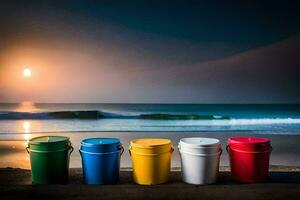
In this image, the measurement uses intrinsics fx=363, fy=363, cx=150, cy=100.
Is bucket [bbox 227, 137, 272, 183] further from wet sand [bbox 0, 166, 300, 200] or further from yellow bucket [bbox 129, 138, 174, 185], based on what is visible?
yellow bucket [bbox 129, 138, 174, 185]

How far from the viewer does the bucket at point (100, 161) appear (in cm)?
366

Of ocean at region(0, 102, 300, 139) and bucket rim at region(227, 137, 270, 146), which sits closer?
bucket rim at region(227, 137, 270, 146)

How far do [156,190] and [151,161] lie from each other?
0.32 meters

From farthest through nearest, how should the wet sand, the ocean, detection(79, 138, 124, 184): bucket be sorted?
the ocean
detection(79, 138, 124, 184): bucket
the wet sand

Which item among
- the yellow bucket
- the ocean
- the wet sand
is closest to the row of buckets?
the yellow bucket

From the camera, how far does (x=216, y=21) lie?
12.4 m

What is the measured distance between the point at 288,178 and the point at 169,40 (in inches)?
370

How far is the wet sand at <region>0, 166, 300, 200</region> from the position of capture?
10.9ft

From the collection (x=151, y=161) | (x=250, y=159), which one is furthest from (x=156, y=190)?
(x=250, y=159)

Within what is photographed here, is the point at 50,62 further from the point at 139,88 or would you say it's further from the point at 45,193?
the point at 45,193

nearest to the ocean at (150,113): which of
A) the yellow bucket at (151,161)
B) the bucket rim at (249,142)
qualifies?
the bucket rim at (249,142)

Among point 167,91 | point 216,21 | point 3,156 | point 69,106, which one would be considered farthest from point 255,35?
point 69,106

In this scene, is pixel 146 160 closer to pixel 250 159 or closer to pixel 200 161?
pixel 200 161

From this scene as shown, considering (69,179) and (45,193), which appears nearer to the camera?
(45,193)
